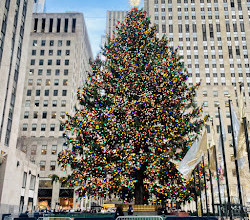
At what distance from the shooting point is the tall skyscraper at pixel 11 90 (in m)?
33.4

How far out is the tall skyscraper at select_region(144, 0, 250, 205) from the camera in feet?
284

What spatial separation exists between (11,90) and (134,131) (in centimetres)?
2235

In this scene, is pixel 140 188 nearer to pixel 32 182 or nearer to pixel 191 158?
pixel 191 158

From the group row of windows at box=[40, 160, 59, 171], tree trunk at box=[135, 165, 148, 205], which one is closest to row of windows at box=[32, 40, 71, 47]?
row of windows at box=[40, 160, 59, 171]

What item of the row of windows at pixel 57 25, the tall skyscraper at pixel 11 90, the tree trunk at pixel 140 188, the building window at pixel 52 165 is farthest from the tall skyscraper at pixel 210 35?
the tree trunk at pixel 140 188

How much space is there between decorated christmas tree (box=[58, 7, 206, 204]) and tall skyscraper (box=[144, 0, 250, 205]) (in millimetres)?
65287

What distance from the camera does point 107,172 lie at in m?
19.2

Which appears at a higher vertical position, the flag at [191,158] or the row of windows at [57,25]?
the row of windows at [57,25]

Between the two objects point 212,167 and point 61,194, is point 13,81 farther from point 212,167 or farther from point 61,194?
point 61,194

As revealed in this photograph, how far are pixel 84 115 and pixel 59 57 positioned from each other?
60.3m

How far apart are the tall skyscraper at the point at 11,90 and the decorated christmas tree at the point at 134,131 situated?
15.5 meters

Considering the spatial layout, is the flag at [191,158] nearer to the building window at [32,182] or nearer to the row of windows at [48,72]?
the building window at [32,182]

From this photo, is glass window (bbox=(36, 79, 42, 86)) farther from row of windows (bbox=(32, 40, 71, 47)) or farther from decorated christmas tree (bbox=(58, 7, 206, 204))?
decorated christmas tree (bbox=(58, 7, 206, 204))

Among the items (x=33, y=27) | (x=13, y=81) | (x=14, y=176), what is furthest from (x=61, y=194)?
(x=33, y=27)
